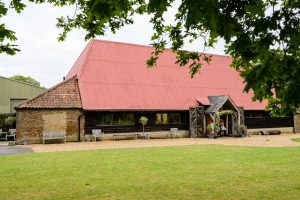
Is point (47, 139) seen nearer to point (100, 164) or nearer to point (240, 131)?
point (100, 164)

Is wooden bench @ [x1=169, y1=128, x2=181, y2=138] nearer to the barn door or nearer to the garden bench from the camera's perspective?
the barn door

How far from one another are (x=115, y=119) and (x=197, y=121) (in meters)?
7.27

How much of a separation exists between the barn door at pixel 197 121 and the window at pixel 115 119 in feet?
17.6

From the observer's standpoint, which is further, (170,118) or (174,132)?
(170,118)

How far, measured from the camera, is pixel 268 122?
3158 centimetres

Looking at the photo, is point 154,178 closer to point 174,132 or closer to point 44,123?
point 44,123

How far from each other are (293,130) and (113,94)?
19778mm

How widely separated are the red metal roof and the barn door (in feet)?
2.66

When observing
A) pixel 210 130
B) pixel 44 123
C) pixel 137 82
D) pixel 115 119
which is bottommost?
pixel 210 130

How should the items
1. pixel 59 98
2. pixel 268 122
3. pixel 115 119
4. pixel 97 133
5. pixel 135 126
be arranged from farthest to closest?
pixel 268 122
pixel 135 126
pixel 115 119
pixel 97 133
pixel 59 98

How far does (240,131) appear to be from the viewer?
91.3 ft

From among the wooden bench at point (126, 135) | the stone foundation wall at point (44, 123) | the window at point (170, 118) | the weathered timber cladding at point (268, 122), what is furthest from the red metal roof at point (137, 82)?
the wooden bench at point (126, 135)

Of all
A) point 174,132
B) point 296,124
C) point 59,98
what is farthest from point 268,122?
point 59,98

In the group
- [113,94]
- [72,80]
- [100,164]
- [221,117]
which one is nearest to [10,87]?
[72,80]
